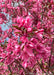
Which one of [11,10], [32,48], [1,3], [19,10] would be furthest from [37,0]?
[32,48]

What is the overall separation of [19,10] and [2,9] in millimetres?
981

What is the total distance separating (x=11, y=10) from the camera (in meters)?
4.24

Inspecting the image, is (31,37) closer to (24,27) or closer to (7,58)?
(24,27)

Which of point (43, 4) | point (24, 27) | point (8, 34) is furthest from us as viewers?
point (8, 34)

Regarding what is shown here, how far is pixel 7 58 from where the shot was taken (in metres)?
1.72

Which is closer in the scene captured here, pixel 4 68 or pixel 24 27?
pixel 24 27

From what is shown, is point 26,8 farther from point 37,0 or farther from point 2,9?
point 2,9

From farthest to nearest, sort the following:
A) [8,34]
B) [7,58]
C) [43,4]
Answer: [8,34]
[43,4]
[7,58]

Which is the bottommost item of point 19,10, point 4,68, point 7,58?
point 4,68

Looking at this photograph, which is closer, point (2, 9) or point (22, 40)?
point (22, 40)

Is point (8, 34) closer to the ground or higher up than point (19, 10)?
closer to the ground

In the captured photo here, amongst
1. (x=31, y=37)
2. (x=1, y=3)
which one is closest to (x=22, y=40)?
(x=31, y=37)

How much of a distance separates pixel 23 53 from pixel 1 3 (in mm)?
3808

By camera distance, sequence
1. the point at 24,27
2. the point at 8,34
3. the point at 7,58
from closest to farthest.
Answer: the point at 24,27
the point at 7,58
the point at 8,34
